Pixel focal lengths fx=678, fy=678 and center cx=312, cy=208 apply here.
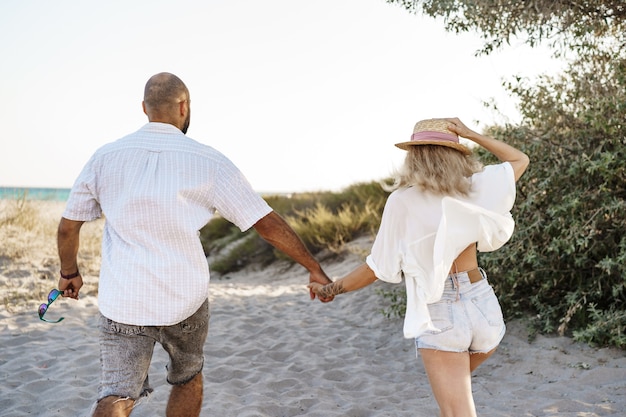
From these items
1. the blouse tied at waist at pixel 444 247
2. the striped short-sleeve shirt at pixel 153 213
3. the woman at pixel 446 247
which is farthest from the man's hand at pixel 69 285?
the blouse tied at waist at pixel 444 247

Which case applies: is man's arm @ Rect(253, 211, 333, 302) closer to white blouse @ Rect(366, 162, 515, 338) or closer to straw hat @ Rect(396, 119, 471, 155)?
white blouse @ Rect(366, 162, 515, 338)

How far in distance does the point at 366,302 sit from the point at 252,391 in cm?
338

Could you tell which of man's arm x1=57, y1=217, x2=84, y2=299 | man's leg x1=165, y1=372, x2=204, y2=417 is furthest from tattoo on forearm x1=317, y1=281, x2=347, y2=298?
man's arm x1=57, y1=217, x2=84, y2=299

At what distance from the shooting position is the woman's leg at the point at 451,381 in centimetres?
279

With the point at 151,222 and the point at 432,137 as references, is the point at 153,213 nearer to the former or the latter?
the point at 151,222

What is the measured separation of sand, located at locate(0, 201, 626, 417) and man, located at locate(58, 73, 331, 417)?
1939 mm

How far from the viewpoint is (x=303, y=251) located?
138 inches

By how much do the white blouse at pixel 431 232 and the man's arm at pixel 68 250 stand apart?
4.73 ft

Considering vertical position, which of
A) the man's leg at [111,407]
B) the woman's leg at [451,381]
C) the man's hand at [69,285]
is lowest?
the man's leg at [111,407]

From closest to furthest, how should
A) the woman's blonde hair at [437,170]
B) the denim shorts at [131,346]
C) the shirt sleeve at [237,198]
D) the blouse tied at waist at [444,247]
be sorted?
1. the blouse tied at waist at [444,247]
2. the woman's blonde hair at [437,170]
3. the denim shorts at [131,346]
4. the shirt sleeve at [237,198]

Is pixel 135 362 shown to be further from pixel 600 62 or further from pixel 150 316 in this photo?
pixel 600 62

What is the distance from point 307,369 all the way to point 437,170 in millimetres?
3501

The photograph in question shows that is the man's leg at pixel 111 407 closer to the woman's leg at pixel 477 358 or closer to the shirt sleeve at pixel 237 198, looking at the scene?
the shirt sleeve at pixel 237 198

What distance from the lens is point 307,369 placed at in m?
6.02
